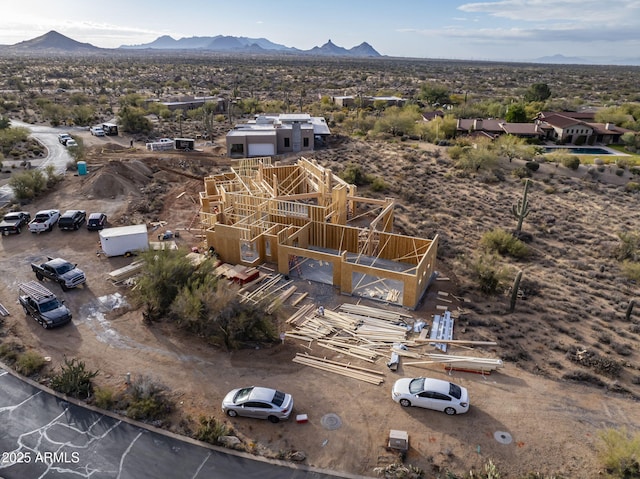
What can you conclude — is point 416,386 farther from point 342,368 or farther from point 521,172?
point 521,172

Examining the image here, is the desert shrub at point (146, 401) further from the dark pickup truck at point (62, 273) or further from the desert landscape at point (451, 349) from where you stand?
the dark pickup truck at point (62, 273)

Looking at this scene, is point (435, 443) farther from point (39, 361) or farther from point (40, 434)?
point (39, 361)

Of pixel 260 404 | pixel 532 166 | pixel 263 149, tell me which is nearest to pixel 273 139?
pixel 263 149

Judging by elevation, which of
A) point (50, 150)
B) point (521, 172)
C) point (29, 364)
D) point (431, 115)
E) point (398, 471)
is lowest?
point (398, 471)

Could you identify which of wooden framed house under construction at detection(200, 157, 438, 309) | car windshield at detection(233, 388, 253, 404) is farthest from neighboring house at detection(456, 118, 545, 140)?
car windshield at detection(233, 388, 253, 404)

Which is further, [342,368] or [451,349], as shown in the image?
[451,349]

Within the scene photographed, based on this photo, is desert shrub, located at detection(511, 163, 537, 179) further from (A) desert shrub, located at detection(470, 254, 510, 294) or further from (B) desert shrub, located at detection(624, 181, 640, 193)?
(A) desert shrub, located at detection(470, 254, 510, 294)

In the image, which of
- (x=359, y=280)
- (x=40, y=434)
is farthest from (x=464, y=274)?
(x=40, y=434)
